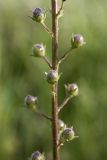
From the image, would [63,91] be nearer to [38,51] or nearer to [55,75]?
[38,51]

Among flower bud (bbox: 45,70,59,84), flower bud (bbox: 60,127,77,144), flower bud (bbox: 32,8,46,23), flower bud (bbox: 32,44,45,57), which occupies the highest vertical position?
flower bud (bbox: 32,8,46,23)

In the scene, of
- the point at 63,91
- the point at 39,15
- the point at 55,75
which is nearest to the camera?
the point at 55,75

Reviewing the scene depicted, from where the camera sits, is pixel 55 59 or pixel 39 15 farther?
→ pixel 39 15

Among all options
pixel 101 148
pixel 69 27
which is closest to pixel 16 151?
pixel 101 148

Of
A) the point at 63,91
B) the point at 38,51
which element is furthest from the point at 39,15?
the point at 63,91

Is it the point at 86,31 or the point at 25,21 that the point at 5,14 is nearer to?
the point at 25,21

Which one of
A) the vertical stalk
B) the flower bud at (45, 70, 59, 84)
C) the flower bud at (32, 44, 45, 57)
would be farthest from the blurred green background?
the flower bud at (45, 70, 59, 84)

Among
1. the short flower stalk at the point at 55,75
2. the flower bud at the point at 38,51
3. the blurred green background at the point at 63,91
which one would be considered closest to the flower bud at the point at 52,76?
the short flower stalk at the point at 55,75

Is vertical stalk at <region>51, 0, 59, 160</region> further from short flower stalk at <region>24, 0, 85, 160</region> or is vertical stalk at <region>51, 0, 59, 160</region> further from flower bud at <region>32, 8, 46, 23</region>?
flower bud at <region>32, 8, 46, 23</region>
